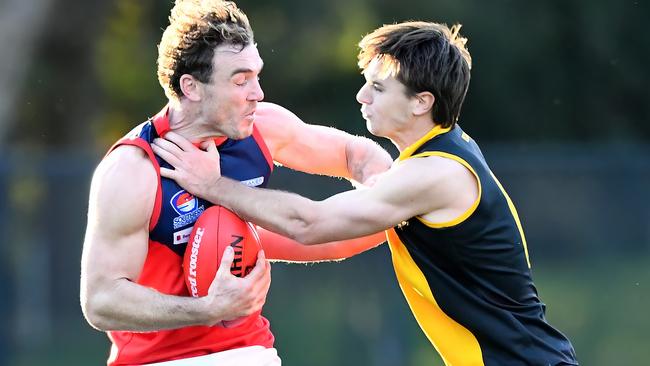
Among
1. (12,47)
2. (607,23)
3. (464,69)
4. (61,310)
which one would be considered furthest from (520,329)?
(607,23)

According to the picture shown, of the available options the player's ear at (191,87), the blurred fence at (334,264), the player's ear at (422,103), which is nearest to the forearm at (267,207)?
the player's ear at (191,87)

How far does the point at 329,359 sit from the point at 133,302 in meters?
6.22

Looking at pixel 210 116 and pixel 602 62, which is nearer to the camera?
pixel 210 116

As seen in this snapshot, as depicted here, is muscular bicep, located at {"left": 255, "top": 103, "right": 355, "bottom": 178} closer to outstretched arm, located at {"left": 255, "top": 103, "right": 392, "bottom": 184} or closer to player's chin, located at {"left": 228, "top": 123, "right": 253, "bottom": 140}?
outstretched arm, located at {"left": 255, "top": 103, "right": 392, "bottom": 184}

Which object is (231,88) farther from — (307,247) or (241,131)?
(307,247)

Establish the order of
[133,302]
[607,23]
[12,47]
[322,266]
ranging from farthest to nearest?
[607,23]
[12,47]
[322,266]
[133,302]

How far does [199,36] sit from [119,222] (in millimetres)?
872

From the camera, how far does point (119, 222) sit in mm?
4852

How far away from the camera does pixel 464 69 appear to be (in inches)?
201

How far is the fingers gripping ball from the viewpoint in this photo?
4914 mm

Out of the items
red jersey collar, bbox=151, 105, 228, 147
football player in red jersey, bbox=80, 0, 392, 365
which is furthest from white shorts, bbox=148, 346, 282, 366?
red jersey collar, bbox=151, 105, 228, 147

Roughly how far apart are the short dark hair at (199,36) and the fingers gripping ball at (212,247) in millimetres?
595

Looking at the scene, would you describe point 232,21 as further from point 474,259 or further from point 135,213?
point 474,259

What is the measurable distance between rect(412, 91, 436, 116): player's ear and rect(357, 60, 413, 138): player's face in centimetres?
3
